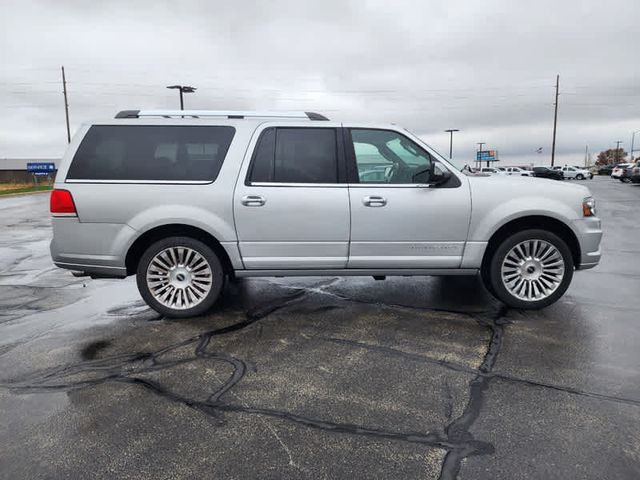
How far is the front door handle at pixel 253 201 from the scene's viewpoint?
4.71m

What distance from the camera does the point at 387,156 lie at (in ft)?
16.4

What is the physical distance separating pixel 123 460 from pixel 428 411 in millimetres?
1804

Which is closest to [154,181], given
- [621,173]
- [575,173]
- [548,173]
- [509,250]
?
[509,250]

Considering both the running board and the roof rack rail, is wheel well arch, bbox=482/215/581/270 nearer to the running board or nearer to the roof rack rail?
the running board

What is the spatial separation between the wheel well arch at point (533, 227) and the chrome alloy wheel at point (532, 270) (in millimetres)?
176

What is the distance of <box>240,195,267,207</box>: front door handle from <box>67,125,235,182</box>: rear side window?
389 millimetres

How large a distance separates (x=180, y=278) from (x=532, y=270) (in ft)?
12.3

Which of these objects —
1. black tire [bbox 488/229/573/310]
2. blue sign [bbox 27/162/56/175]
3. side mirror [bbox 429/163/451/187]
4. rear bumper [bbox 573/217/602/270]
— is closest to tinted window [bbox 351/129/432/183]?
side mirror [bbox 429/163/451/187]

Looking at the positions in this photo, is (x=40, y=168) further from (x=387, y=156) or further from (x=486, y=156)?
(x=486, y=156)

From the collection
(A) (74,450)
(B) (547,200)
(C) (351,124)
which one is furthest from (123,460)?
(B) (547,200)

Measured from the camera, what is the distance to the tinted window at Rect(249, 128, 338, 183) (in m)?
4.82

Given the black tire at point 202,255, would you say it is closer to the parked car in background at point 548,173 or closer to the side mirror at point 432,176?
the side mirror at point 432,176

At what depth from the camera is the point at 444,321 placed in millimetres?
4727

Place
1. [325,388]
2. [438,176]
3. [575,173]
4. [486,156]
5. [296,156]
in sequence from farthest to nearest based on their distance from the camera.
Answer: [486,156] → [575,173] → [296,156] → [438,176] → [325,388]
